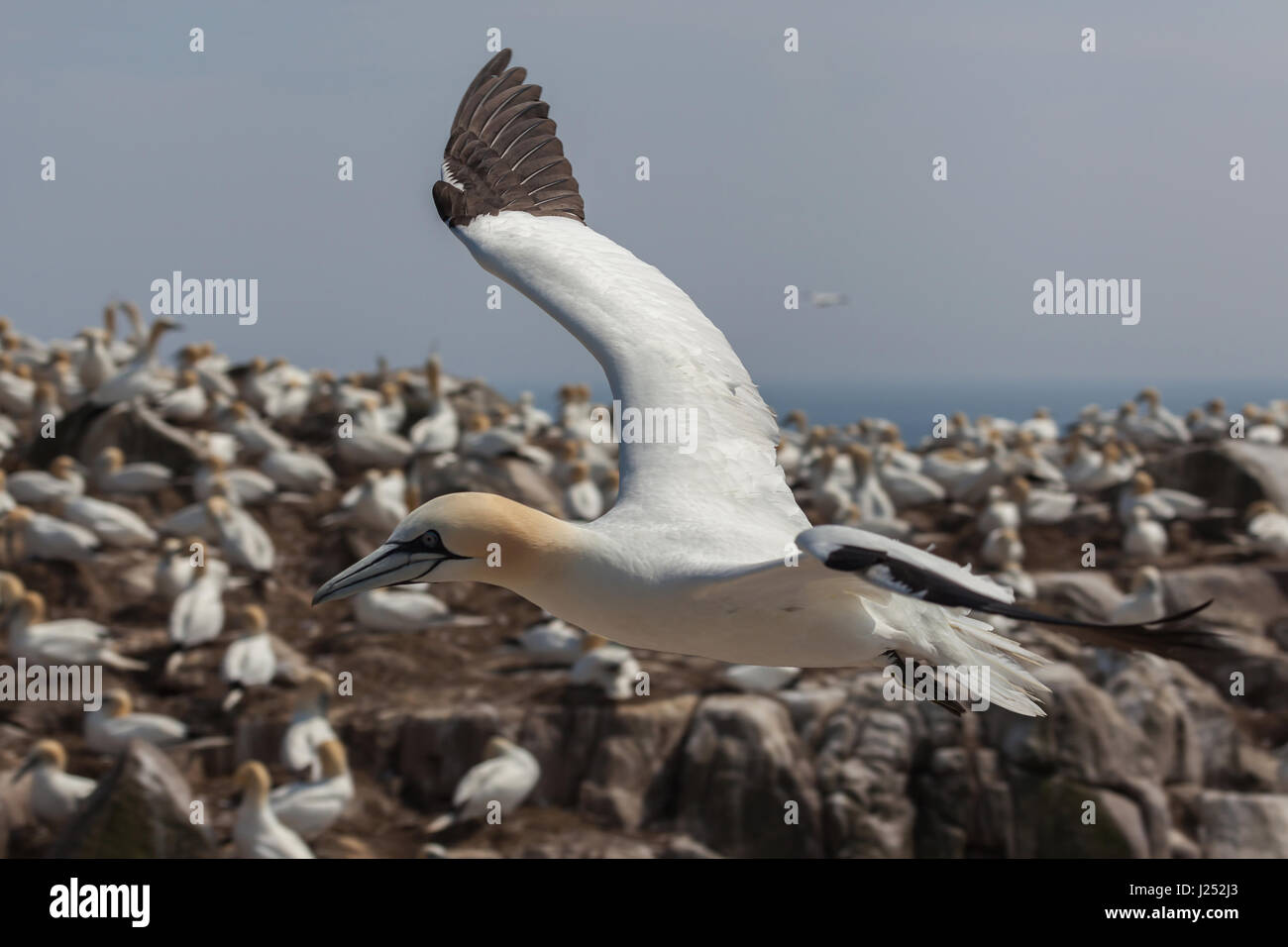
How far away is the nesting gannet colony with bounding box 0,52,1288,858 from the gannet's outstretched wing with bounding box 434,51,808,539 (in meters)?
0.02

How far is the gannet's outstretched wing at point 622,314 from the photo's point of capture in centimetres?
550

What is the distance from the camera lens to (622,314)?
6.38m

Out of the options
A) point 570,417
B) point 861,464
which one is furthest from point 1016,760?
point 570,417

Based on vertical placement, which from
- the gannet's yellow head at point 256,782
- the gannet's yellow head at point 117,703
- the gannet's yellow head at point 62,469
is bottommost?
the gannet's yellow head at point 256,782

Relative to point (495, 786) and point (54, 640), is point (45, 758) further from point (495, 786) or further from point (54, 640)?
point (495, 786)

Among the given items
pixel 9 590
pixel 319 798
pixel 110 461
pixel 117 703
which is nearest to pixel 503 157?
pixel 319 798

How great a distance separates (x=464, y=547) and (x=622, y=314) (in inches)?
75.7

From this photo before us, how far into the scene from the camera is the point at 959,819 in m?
13.9

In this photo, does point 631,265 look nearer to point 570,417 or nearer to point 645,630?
point 645,630

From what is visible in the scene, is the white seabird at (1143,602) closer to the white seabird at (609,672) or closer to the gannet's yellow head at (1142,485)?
the gannet's yellow head at (1142,485)

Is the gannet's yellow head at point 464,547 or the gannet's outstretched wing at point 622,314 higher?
the gannet's outstretched wing at point 622,314

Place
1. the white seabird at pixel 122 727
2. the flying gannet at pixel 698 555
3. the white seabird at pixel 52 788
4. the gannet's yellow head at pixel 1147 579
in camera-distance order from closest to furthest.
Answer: the flying gannet at pixel 698 555 < the white seabird at pixel 52 788 < the white seabird at pixel 122 727 < the gannet's yellow head at pixel 1147 579

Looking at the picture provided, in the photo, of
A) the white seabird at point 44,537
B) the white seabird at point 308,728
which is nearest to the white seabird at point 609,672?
the white seabird at point 308,728

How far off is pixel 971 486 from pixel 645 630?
17239 millimetres
